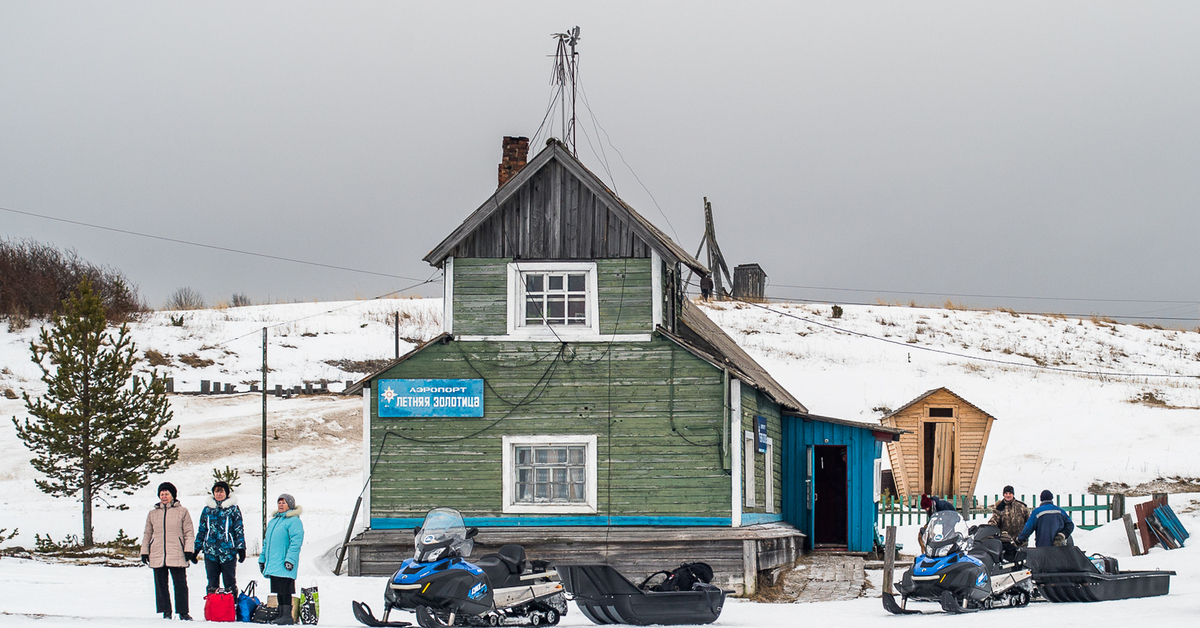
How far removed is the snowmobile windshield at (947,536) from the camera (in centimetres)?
1383

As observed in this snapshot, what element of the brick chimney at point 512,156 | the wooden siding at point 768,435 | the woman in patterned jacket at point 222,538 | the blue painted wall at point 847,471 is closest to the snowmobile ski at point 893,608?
the wooden siding at point 768,435

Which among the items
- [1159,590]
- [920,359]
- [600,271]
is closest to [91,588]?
[600,271]

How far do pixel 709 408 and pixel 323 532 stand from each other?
466 inches

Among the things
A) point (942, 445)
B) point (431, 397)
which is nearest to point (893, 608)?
point (431, 397)

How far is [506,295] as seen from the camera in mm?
18750

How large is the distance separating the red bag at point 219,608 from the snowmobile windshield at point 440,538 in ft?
6.90

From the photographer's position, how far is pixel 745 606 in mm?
16188

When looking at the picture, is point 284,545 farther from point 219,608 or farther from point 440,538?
point 440,538

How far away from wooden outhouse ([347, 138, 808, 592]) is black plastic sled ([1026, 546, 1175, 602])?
4.61 metres

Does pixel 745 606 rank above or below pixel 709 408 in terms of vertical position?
below

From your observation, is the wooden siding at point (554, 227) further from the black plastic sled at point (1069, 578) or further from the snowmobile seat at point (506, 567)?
the black plastic sled at point (1069, 578)

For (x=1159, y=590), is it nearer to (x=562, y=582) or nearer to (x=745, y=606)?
(x=745, y=606)

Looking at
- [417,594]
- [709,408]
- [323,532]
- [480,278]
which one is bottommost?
[323,532]

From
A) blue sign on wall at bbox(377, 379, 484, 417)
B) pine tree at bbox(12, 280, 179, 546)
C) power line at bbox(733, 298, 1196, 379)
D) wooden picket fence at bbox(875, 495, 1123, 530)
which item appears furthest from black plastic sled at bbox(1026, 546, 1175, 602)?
power line at bbox(733, 298, 1196, 379)
